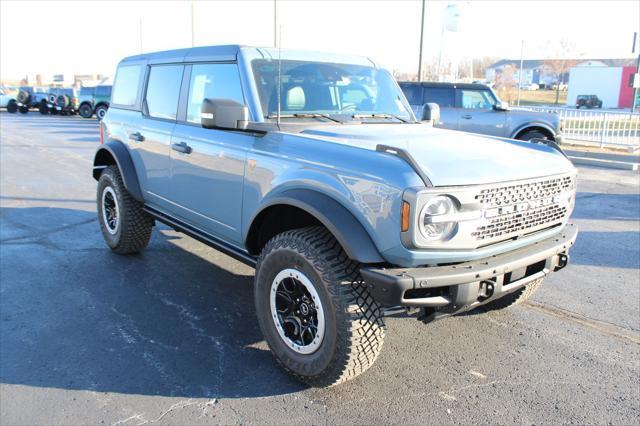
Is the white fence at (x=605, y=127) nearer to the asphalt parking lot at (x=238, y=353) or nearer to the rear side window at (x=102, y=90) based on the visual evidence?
the asphalt parking lot at (x=238, y=353)

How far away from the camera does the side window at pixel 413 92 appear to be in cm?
1302

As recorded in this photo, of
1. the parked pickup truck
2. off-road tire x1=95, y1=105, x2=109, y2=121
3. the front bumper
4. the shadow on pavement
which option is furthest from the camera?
off-road tire x1=95, y1=105, x2=109, y2=121

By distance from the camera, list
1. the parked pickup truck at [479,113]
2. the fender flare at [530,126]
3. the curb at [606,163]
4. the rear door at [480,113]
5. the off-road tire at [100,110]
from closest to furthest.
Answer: the fender flare at [530,126], the parked pickup truck at [479,113], the rear door at [480,113], the curb at [606,163], the off-road tire at [100,110]

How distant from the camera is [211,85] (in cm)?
428

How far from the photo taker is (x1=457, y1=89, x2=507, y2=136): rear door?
1286cm

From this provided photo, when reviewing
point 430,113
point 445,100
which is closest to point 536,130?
point 445,100

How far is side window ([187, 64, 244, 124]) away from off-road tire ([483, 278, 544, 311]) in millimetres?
2536

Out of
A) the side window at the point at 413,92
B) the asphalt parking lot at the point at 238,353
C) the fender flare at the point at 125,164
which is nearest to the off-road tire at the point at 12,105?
the side window at the point at 413,92

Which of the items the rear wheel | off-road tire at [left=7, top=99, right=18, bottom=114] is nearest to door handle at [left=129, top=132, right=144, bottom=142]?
the rear wheel

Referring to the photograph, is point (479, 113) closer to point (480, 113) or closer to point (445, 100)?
point (480, 113)

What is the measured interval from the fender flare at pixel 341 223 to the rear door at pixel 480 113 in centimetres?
1042

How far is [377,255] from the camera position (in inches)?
113

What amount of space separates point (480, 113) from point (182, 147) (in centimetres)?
1004

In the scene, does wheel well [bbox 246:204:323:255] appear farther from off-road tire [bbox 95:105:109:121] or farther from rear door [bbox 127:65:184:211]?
off-road tire [bbox 95:105:109:121]
